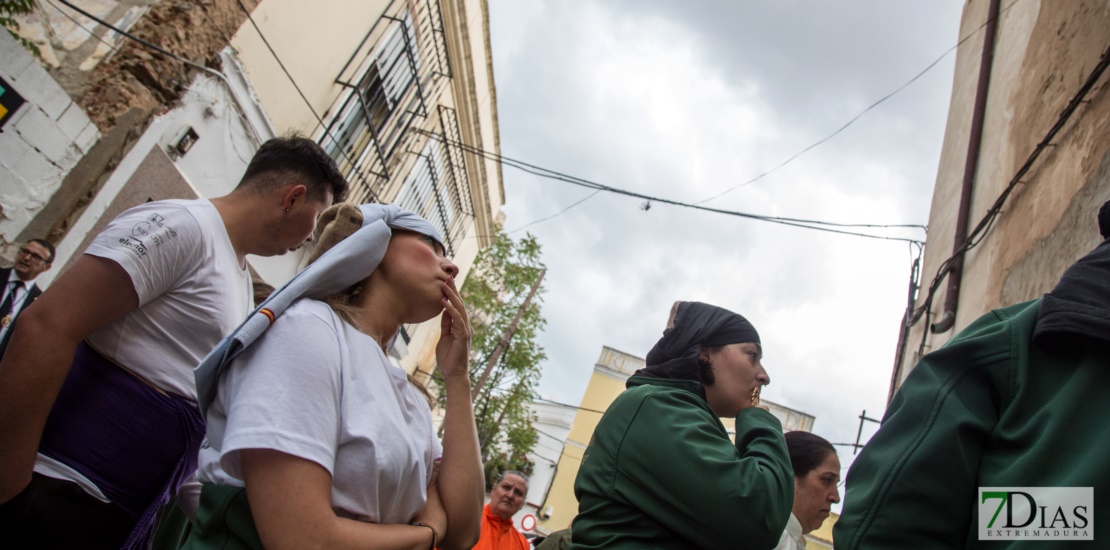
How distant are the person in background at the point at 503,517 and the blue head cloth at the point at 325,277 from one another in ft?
12.2

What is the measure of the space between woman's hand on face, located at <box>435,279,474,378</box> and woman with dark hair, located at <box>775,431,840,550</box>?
6.52 ft

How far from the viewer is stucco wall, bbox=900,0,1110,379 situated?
3.48 meters

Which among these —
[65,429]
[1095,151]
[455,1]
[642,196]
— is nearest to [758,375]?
[65,429]

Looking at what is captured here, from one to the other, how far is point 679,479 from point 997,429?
816 mm

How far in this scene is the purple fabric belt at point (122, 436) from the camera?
150cm

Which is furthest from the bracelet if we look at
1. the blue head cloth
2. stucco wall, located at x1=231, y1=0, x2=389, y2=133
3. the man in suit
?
stucco wall, located at x1=231, y1=0, x2=389, y2=133

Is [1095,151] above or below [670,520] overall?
above

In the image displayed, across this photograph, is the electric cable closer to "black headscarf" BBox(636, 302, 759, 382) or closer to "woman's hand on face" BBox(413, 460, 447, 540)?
"black headscarf" BBox(636, 302, 759, 382)

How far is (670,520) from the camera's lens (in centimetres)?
170

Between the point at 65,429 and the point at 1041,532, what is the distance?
1992 mm

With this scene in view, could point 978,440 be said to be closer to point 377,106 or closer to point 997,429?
point 997,429

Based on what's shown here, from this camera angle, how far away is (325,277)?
1.52 metres

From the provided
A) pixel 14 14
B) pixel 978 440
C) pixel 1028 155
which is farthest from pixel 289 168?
pixel 1028 155

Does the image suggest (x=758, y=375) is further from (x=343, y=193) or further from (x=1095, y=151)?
(x=1095, y=151)
